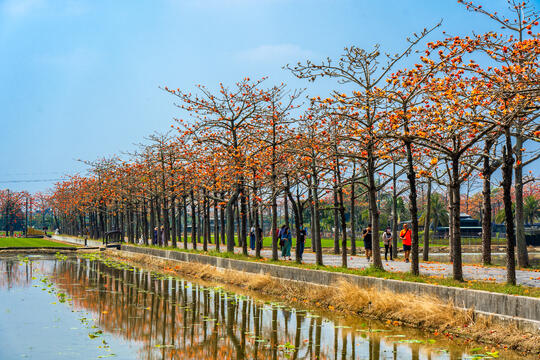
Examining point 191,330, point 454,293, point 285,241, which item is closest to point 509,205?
point 454,293

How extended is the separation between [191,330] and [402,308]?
5476mm

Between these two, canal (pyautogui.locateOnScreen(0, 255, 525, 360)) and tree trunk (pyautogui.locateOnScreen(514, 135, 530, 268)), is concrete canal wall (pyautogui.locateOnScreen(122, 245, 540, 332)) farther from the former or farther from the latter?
Result: tree trunk (pyautogui.locateOnScreen(514, 135, 530, 268))

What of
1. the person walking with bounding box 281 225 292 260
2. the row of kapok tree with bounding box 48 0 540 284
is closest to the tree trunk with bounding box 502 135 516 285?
the row of kapok tree with bounding box 48 0 540 284

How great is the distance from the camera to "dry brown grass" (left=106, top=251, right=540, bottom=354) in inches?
521

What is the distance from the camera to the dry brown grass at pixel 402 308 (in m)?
13.2

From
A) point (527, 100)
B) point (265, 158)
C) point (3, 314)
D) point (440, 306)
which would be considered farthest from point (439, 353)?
point (265, 158)

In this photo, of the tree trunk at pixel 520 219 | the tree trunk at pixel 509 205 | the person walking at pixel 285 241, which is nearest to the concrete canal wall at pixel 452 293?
the tree trunk at pixel 509 205

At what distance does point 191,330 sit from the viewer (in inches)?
626

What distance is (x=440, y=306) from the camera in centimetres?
1537

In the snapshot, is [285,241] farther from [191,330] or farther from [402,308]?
[191,330]

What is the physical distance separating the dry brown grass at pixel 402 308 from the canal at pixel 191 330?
0.41 metres

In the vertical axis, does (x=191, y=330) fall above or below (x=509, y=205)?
below

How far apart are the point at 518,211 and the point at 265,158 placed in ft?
38.7

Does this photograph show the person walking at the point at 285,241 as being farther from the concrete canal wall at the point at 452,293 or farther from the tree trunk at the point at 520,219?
the tree trunk at the point at 520,219
